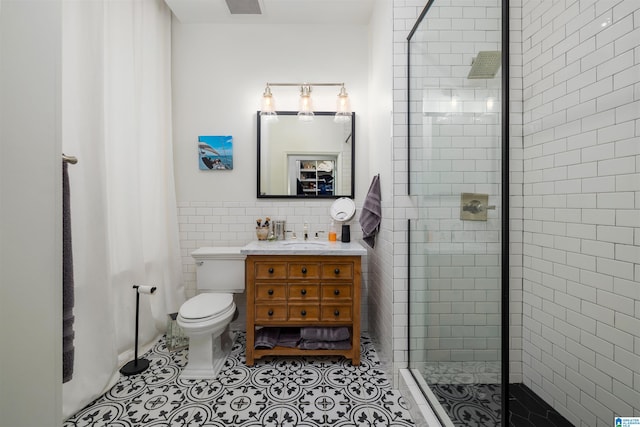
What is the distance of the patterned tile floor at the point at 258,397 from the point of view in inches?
60.3

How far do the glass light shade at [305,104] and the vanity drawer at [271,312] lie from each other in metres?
1.60

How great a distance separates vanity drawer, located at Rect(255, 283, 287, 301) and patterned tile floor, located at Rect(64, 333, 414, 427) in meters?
0.48

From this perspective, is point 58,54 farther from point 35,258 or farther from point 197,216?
point 197,216

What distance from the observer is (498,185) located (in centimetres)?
105

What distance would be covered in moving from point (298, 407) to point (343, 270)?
87cm

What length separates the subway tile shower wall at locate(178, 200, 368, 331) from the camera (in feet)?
8.52

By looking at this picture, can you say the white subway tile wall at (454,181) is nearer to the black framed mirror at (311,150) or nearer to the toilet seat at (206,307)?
the black framed mirror at (311,150)

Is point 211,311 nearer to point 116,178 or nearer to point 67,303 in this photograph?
point 67,303

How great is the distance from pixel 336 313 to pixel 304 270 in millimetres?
387

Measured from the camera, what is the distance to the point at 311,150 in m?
2.58

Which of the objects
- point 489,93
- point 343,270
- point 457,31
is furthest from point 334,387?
point 457,31

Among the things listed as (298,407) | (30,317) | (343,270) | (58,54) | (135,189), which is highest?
(58,54)

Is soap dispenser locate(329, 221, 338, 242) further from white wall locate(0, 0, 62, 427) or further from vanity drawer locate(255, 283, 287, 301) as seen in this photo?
white wall locate(0, 0, 62, 427)

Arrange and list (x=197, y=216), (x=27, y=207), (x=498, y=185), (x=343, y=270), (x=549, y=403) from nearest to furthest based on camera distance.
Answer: (x=27, y=207)
(x=498, y=185)
(x=549, y=403)
(x=343, y=270)
(x=197, y=216)
